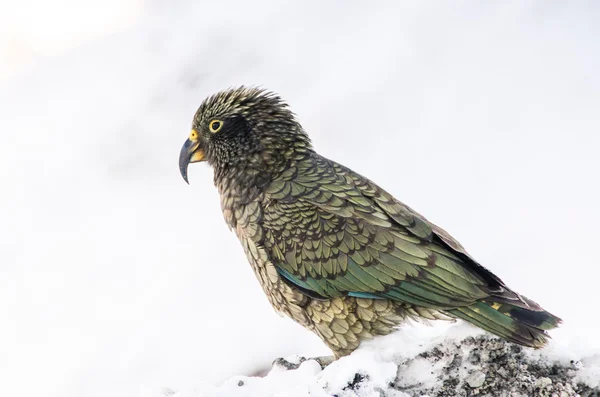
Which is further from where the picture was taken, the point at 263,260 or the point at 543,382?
the point at 263,260

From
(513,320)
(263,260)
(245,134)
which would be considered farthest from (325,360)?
(245,134)

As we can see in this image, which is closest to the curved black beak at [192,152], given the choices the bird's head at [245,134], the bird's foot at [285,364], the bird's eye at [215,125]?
the bird's head at [245,134]

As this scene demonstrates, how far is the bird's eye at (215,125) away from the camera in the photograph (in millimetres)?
5641

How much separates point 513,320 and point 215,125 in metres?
3.03

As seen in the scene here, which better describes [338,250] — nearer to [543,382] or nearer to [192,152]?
[543,382]

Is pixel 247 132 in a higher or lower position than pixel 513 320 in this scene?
higher

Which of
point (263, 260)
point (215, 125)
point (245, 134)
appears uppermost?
point (215, 125)

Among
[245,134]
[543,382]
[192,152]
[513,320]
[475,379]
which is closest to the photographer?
[543,382]

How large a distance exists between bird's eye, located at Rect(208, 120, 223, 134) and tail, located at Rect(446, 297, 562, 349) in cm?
257

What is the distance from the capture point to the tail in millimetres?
3926

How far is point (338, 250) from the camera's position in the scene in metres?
4.80

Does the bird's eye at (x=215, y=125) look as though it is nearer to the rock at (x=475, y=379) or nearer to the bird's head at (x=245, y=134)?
the bird's head at (x=245, y=134)

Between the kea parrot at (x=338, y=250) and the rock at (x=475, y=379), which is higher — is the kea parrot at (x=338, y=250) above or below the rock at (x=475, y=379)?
above

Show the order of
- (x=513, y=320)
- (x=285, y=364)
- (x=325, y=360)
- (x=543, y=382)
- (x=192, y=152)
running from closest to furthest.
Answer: (x=543, y=382), (x=513, y=320), (x=285, y=364), (x=325, y=360), (x=192, y=152)
